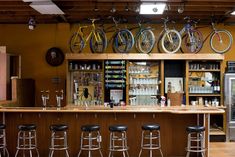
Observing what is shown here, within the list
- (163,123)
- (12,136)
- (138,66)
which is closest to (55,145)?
(12,136)

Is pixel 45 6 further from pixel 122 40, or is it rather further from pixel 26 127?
pixel 122 40

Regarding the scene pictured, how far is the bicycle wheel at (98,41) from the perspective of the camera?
9.45 m

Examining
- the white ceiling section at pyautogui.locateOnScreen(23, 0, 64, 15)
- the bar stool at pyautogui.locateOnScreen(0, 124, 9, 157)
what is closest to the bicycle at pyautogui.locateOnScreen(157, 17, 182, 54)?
the white ceiling section at pyautogui.locateOnScreen(23, 0, 64, 15)

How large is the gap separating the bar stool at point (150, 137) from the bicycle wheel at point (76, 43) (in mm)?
3416

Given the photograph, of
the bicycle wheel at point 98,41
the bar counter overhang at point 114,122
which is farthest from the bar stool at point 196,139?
the bicycle wheel at point 98,41

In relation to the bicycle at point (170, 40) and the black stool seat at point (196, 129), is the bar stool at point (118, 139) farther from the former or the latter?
the bicycle at point (170, 40)

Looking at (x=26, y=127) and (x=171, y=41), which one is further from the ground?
(x=171, y=41)

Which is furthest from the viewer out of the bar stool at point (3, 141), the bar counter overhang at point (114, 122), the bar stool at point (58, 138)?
the bar counter overhang at point (114, 122)

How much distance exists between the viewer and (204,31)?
10062 mm

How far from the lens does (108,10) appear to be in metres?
8.55

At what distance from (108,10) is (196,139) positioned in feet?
→ 11.9

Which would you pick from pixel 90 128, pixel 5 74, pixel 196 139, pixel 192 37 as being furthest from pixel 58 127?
pixel 192 37

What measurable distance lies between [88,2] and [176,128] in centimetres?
320

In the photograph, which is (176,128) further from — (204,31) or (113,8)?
(204,31)
